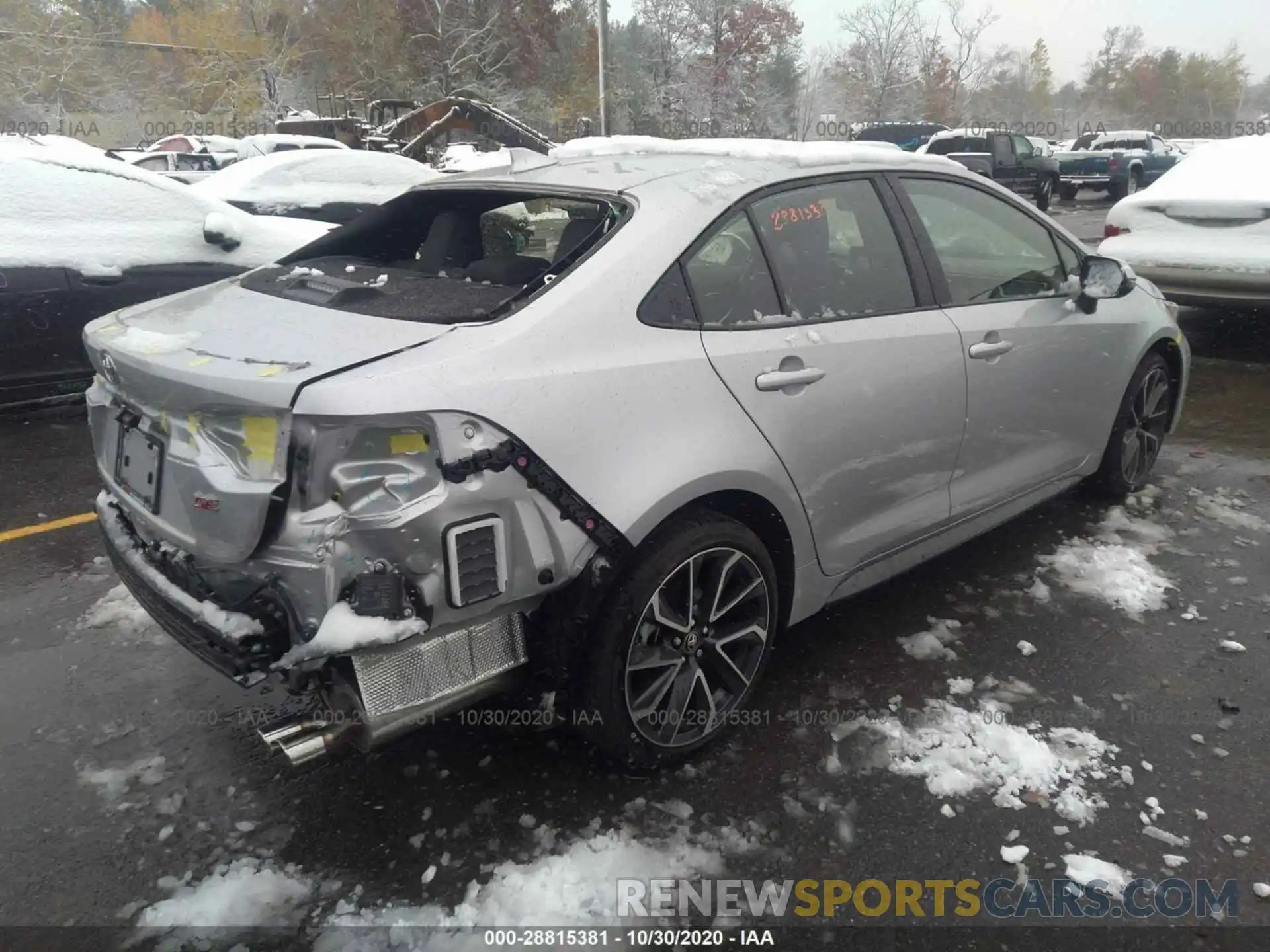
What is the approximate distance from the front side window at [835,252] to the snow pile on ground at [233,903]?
2.06 meters

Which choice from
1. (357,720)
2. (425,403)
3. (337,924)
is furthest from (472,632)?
Answer: (337,924)

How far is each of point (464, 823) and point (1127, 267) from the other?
3.61 m

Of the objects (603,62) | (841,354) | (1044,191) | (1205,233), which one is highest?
(603,62)

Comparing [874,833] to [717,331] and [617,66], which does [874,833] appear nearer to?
[717,331]

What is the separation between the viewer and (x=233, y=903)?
7.20ft

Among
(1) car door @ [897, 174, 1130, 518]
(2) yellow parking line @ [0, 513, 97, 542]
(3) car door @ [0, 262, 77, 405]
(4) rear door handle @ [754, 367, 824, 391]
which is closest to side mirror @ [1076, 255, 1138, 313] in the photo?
(1) car door @ [897, 174, 1130, 518]

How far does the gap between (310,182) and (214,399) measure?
28.9ft

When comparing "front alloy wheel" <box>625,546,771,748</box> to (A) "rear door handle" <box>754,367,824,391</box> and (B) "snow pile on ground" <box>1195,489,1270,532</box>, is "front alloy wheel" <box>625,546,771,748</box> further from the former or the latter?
(B) "snow pile on ground" <box>1195,489,1270,532</box>

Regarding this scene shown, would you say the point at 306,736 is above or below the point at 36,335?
below

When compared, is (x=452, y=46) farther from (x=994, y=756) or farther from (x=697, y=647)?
(x=994, y=756)

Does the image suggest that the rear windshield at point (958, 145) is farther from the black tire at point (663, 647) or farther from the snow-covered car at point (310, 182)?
the black tire at point (663, 647)

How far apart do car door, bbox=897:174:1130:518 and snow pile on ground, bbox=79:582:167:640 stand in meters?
3.06

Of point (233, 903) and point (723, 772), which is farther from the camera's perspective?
point (723, 772)

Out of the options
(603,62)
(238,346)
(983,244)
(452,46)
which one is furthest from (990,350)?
(452,46)
